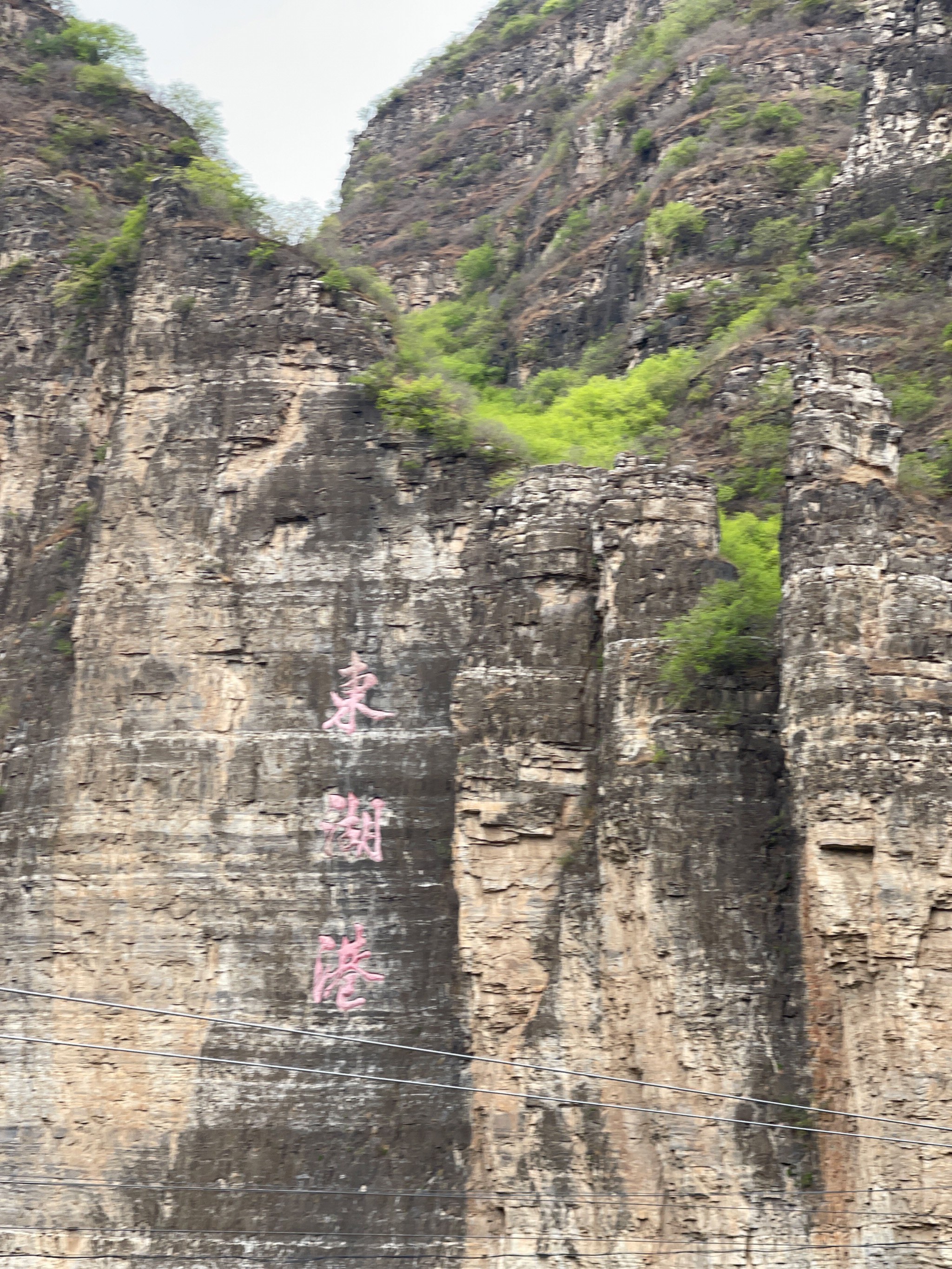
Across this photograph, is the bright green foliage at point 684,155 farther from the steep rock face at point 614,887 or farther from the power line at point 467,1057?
the power line at point 467,1057

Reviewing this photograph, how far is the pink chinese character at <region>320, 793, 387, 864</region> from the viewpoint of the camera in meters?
19.0

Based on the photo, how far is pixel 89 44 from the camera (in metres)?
28.3

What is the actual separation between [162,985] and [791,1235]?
8.27 metres

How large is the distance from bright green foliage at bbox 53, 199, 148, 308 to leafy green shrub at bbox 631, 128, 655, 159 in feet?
42.8

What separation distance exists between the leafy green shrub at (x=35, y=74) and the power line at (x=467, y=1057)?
17.1 metres

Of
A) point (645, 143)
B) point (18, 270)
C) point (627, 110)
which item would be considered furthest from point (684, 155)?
point (18, 270)

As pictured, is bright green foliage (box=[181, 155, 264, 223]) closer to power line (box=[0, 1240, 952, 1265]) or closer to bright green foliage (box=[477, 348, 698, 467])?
bright green foliage (box=[477, 348, 698, 467])

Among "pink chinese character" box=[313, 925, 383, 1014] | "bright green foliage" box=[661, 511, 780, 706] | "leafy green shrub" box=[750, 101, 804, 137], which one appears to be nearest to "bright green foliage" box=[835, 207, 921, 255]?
"leafy green shrub" box=[750, 101, 804, 137]

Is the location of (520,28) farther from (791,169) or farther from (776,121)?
(791,169)

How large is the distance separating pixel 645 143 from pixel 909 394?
44.1 feet

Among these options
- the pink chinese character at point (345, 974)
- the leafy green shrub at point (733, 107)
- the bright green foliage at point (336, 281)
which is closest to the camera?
the pink chinese character at point (345, 974)

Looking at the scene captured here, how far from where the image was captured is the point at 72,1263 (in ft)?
58.3

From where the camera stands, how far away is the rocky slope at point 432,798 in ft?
50.1

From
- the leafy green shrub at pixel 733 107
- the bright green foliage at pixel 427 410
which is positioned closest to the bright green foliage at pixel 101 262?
the bright green foliage at pixel 427 410
